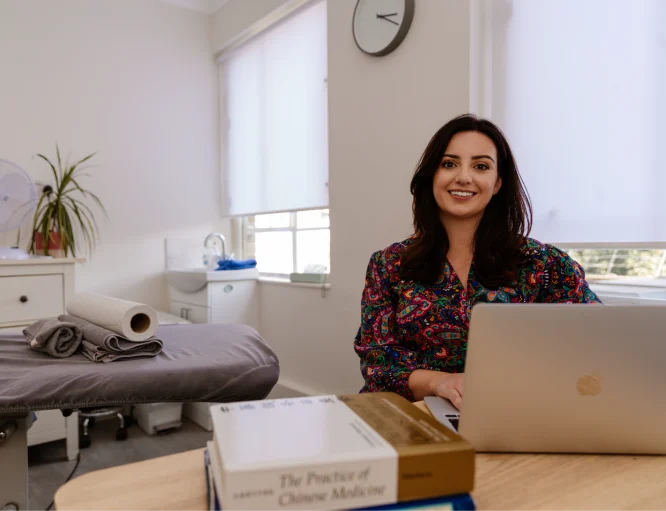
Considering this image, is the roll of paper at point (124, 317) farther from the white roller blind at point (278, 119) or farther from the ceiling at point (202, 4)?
the ceiling at point (202, 4)

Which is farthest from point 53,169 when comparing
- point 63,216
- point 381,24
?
point 381,24

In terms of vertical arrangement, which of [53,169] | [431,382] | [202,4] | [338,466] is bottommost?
[431,382]

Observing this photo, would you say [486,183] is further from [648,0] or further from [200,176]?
[200,176]

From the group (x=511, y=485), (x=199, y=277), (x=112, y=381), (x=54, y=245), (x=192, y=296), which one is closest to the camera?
(x=511, y=485)

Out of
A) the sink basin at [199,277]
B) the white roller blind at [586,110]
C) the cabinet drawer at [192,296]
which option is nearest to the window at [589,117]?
the white roller blind at [586,110]

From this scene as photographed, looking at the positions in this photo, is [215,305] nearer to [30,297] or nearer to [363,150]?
[30,297]

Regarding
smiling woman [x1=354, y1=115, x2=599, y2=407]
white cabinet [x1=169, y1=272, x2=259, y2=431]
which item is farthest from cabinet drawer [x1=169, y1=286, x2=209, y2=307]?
smiling woman [x1=354, y1=115, x2=599, y2=407]

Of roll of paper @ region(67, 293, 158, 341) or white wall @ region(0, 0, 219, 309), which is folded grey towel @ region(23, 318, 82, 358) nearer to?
roll of paper @ region(67, 293, 158, 341)

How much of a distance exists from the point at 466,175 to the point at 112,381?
979 millimetres

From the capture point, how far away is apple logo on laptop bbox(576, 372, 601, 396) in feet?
2.26

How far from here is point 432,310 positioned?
1.33 metres

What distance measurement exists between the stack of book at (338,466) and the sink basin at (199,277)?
249cm

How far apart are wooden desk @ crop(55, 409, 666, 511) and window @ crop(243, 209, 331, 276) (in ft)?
7.23

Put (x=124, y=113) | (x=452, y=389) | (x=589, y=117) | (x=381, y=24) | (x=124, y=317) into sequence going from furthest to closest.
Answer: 1. (x=124, y=113)
2. (x=381, y=24)
3. (x=589, y=117)
4. (x=124, y=317)
5. (x=452, y=389)
